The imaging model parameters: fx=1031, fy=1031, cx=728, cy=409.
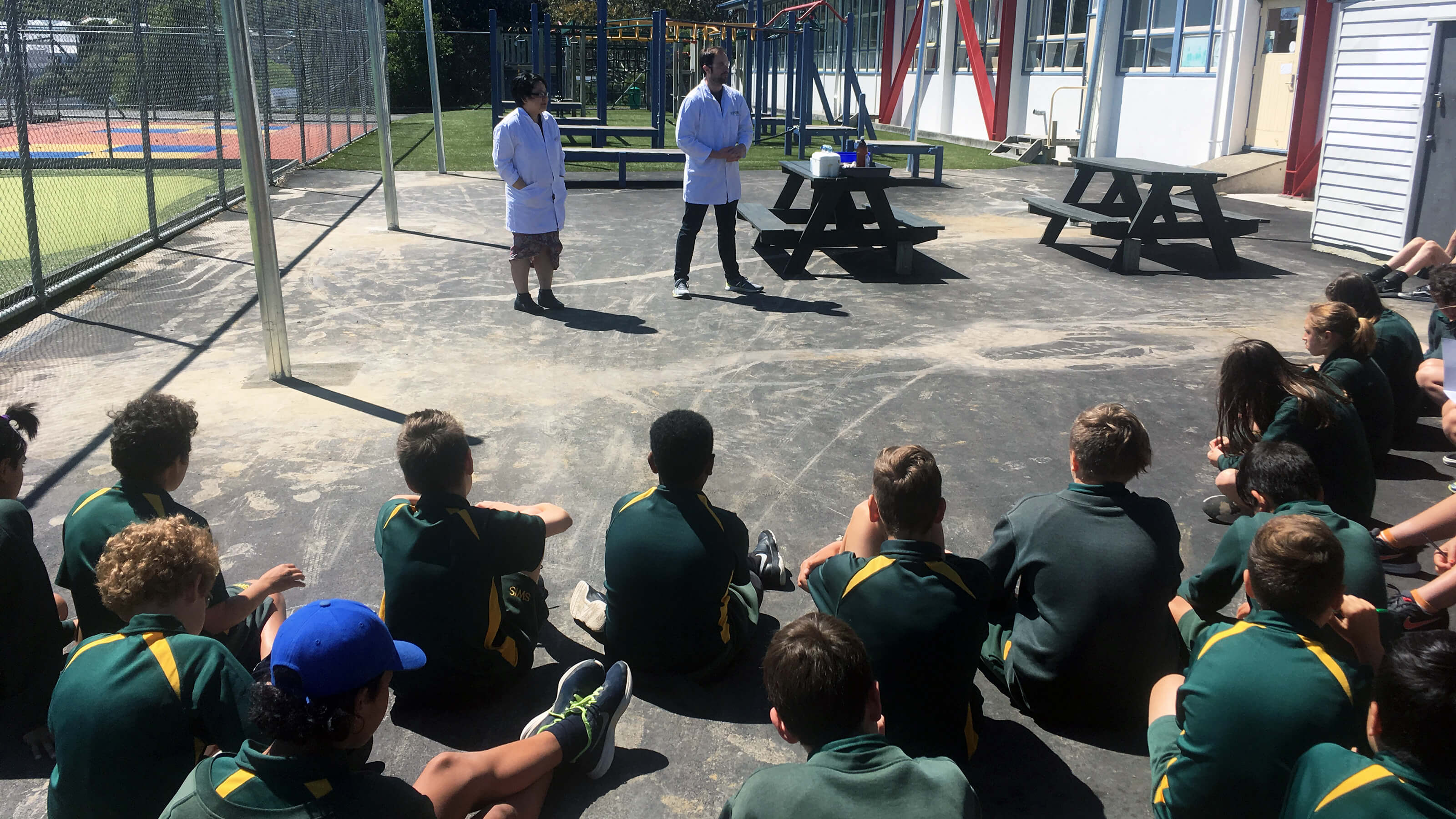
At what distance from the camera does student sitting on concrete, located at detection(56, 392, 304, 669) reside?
9.29 feet

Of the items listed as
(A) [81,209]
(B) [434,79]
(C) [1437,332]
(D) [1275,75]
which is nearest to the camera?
(C) [1437,332]

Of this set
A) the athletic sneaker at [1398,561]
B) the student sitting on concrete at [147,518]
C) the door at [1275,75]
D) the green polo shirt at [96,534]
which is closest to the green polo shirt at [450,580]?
the student sitting on concrete at [147,518]

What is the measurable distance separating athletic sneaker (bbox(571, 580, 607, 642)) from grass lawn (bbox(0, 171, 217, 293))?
6643mm

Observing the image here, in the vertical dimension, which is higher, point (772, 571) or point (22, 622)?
point (22, 622)

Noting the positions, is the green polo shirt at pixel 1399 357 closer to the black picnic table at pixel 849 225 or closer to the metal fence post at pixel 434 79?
the black picnic table at pixel 849 225

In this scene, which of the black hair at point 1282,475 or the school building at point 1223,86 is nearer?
the black hair at point 1282,475

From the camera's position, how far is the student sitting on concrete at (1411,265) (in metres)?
8.09

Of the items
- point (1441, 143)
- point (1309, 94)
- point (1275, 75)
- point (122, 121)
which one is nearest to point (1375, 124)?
point (1441, 143)

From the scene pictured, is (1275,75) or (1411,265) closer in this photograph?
(1411,265)

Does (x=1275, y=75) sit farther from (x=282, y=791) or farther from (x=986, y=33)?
(x=282, y=791)

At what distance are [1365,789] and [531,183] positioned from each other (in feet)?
23.1

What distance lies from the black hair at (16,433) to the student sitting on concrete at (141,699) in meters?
0.83

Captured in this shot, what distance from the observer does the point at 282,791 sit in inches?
70.6

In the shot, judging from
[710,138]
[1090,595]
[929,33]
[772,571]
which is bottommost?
[772,571]
